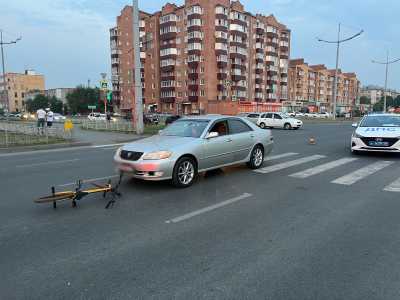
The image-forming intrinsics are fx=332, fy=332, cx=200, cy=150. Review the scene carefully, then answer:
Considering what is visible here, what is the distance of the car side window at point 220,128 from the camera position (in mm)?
7812

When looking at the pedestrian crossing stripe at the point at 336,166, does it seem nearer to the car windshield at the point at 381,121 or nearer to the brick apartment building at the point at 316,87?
the car windshield at the point at 381,121

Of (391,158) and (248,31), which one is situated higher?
(248,31)

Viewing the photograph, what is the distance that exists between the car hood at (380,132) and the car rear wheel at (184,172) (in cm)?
690

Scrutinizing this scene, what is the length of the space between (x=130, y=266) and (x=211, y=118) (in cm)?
503

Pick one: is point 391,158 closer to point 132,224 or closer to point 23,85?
point 132,224

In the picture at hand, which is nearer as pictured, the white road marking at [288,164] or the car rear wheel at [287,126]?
the white road marking at [288,164]

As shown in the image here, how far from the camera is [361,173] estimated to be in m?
8.30

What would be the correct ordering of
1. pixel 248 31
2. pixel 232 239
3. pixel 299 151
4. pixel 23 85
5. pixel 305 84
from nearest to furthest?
1. pixel 232 239
2. pixel 299 151
3. pixel 248 31
4. pixel 305 84
5. pixel 23 85

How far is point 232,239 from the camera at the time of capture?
4188mm

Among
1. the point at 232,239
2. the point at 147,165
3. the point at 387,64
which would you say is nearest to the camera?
the point at 232,239

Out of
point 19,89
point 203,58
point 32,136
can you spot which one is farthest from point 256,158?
point 19,89

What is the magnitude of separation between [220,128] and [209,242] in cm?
424

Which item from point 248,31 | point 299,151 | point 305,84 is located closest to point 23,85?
point 248,31

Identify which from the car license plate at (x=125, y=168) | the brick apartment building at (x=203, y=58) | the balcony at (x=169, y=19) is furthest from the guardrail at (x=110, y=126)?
the balcony at (x=169, y=19)
